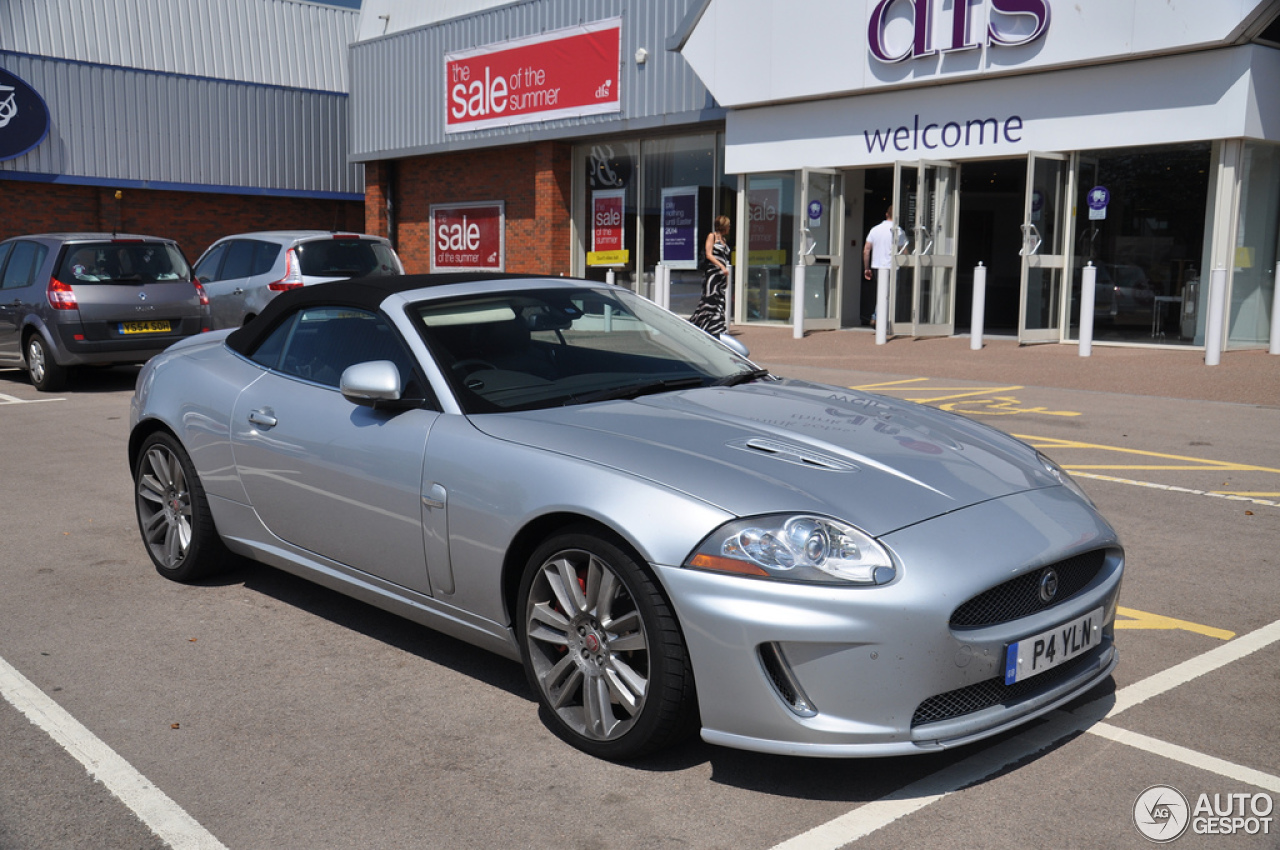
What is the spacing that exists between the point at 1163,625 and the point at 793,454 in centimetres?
205

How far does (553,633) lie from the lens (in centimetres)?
352

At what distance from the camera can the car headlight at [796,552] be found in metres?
3.05

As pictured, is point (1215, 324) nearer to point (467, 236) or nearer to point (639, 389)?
point (639, 389)

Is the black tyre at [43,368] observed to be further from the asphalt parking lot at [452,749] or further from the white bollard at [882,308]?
the white bollard at [882,308]

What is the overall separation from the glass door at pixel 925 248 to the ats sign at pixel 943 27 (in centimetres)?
167

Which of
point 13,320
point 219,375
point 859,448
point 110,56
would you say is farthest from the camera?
point 110,56

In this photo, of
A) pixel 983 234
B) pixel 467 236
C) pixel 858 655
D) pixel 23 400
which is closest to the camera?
pixel 858 655

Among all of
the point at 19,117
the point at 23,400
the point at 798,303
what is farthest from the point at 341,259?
the point at 19,117

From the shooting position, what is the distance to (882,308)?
57.5ft

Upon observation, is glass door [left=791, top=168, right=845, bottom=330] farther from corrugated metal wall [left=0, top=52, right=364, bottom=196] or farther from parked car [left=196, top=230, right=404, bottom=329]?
corrugated metal wall [left=0, top=52, right=364, bottom=196]

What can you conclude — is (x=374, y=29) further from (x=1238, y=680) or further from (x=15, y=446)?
(x=1238, y=680)

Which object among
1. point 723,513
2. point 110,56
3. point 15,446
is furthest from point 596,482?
point 110,56

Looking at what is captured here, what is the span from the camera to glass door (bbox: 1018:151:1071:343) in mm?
16328

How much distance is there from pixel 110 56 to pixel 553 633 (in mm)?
32477
